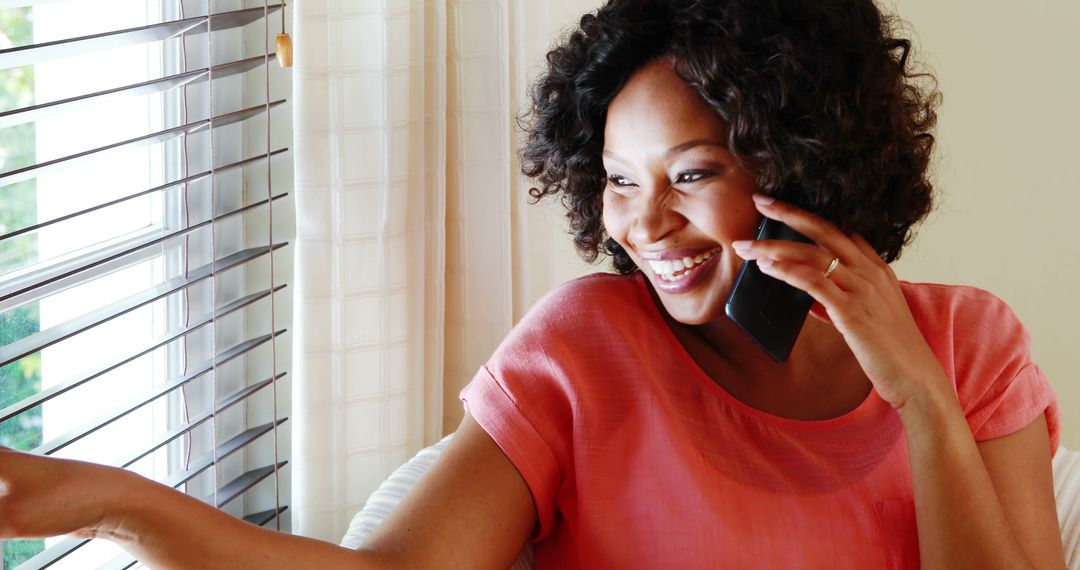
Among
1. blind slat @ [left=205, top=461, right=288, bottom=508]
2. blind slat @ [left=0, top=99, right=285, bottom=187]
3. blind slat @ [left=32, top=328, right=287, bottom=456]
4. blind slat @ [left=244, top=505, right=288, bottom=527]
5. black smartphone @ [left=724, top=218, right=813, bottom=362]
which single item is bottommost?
blind slat @ [left=244, top=505, right=288, bottom=527]

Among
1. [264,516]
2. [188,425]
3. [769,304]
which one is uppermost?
[769,304]

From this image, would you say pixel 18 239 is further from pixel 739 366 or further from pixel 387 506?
pixel 739 366

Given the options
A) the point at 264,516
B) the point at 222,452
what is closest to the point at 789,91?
the point at 222,452

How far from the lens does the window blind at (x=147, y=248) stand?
137 cm

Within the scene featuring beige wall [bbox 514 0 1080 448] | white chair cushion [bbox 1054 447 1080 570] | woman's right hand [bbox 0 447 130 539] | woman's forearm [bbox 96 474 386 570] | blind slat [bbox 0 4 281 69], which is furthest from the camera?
beige wall [bbox 514 0 1080 448]

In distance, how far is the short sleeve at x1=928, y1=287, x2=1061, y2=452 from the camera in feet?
4.73

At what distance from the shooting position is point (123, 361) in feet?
4.60

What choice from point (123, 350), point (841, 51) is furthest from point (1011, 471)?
point (123, 350)

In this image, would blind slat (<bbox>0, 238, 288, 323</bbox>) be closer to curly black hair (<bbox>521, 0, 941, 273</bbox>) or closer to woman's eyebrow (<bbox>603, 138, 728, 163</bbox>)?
curly black hair (<bbox>521, 0, 941, 273</bbox>)

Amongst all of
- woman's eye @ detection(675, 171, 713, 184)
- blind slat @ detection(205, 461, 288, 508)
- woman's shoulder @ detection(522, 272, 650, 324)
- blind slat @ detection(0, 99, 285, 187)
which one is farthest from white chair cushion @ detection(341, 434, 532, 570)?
blind slat @ detection(0, 99, 285, 187)

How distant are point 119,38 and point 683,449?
2.84 feet

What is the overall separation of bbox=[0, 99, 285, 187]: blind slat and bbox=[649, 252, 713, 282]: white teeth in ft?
2.07

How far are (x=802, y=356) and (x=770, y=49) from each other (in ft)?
1.51

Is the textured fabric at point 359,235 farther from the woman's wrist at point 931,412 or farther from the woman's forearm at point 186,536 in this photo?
the woman's wrist at point 931,412
